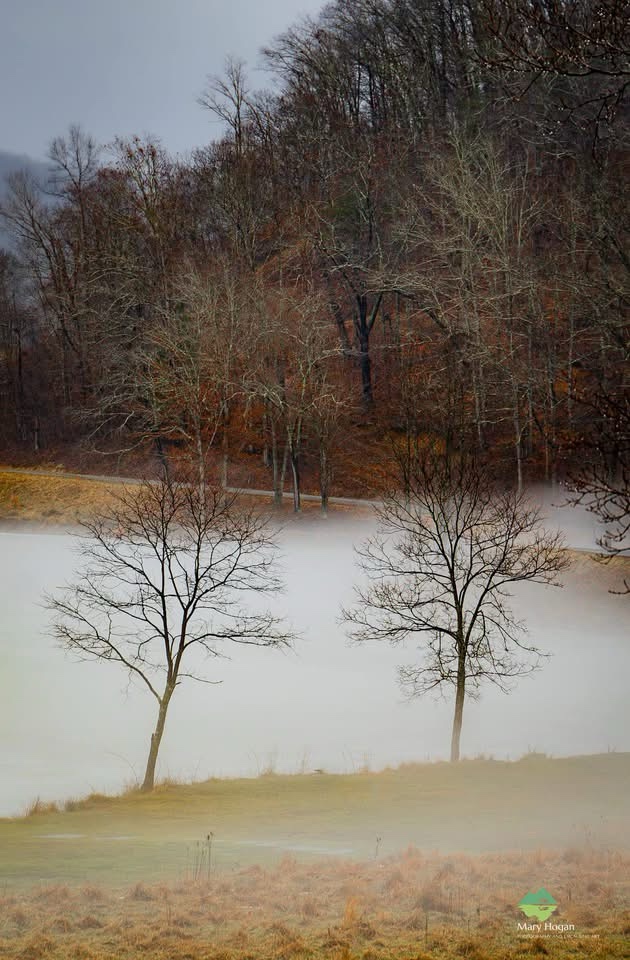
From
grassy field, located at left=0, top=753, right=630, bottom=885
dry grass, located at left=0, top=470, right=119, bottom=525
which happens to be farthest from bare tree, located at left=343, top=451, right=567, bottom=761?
dry grass, located at left=0, top=470, right=119, bottom=525

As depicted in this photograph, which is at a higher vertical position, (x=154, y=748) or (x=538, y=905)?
(x=538, y=905)

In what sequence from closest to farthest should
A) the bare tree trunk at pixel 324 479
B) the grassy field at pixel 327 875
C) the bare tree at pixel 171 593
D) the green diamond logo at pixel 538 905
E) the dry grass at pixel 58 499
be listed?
the grassy field at pixel 327 875
the green diamond logo at pixel 538 905
the bare tree at pixel 171 593
the bare tree trunk at pixel 324 479
the dry grass at pixel 58 499

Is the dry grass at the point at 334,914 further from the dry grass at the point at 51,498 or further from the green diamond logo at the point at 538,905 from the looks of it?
the dry grass at the point at 51,498

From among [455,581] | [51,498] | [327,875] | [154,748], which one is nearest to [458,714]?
[455,581]

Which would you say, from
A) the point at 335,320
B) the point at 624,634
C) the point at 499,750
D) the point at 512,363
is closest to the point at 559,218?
the point at 512,363

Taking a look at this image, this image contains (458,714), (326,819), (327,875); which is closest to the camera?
(327,875)

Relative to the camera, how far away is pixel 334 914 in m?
10.1

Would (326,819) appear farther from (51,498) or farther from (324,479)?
(51,498)

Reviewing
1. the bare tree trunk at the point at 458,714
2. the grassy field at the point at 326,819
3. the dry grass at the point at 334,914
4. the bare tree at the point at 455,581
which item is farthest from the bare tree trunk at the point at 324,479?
the dry grass at the point at 334,914

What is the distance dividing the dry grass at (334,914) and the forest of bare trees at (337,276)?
1896 cm

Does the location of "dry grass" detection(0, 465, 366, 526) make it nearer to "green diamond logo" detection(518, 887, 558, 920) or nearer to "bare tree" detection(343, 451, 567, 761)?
"bare tree" detection(343, 451, 567, 761)

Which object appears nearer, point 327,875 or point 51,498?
point 327,875

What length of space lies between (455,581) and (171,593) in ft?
26.6

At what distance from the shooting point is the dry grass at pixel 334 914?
933cm
